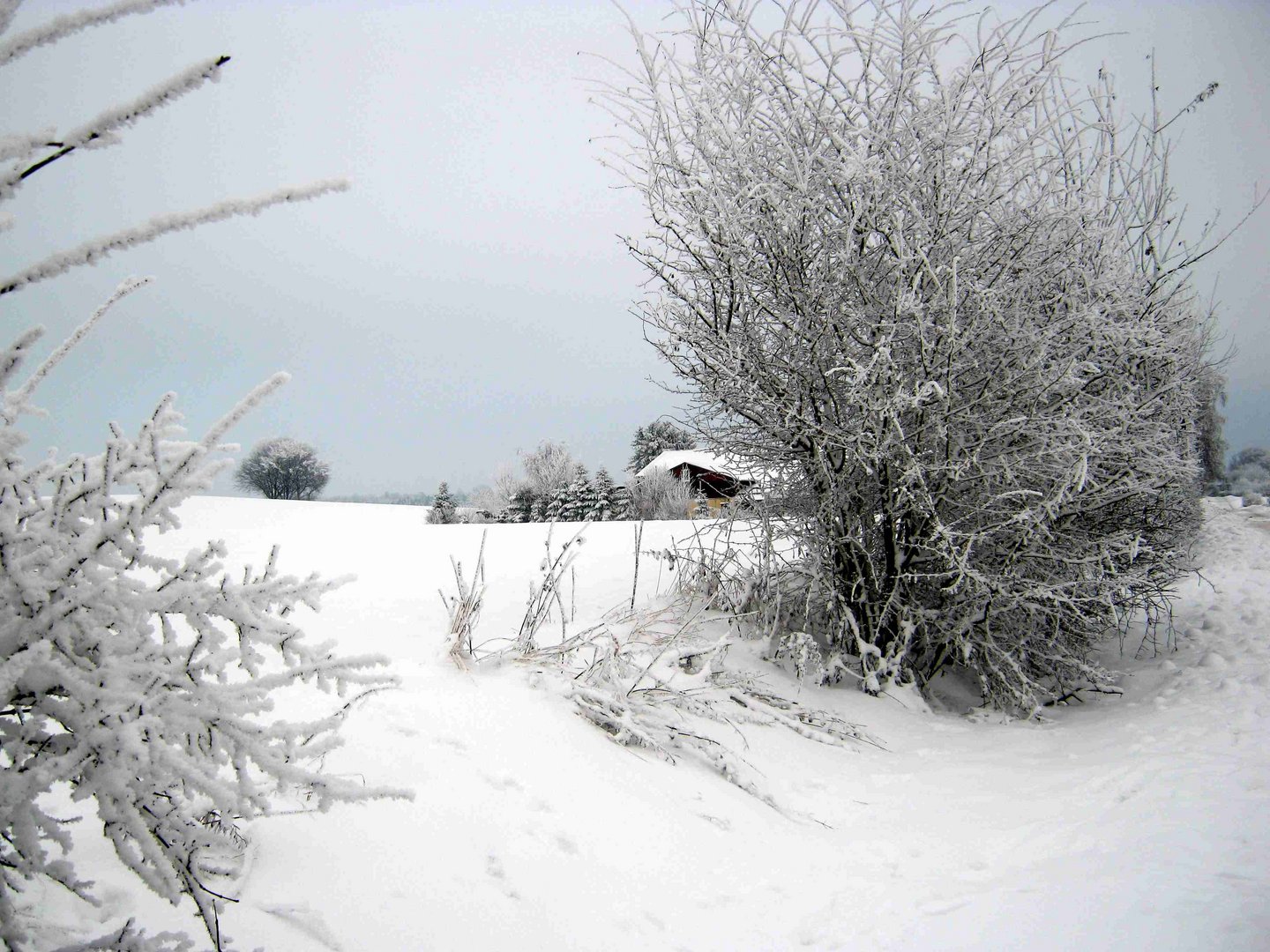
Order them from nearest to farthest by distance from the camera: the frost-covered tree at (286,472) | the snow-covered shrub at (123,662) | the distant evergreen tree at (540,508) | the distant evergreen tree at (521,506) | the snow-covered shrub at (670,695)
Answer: the snow-covered shrub at (123,662) < the snow-covered shrub at (670,695) < the frost-covered tree at (286,472) < the distant evergreen tree at (540,508) < the distant evergreen tree at (521,506)

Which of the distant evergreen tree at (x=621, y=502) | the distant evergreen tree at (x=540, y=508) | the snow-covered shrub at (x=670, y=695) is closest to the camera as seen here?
the snow-covered shrub at (x=670, y=695)

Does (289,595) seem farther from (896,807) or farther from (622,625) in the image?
(622,625)

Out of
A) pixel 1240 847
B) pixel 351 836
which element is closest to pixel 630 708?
pixel 351 836

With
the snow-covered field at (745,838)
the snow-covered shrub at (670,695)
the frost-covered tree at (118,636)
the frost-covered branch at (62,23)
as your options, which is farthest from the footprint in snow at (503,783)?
the frost-covered branch at (62,23)

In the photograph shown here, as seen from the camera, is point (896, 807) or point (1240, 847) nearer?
point (1240, 847)

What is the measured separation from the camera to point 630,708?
3188 mm

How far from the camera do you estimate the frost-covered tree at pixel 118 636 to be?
0.95 m

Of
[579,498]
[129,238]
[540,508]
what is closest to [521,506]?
[540,508]

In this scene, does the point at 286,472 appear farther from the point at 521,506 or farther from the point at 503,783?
the point at 503,783

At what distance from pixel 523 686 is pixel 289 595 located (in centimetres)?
210

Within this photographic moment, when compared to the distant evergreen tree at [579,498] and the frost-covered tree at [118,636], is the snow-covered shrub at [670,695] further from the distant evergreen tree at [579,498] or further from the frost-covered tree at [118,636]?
the distant evergreen tree at [579,498]

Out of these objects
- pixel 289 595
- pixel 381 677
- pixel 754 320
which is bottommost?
pixel 381 677

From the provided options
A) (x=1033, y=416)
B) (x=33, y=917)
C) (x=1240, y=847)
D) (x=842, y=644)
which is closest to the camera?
(x=33, y=917)

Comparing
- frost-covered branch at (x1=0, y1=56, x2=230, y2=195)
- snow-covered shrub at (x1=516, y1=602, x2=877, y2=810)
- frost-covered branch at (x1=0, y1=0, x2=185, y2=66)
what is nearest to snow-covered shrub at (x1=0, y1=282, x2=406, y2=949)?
frost-covered branch at (x1=0, y1=56, x2=230, y2=195)
